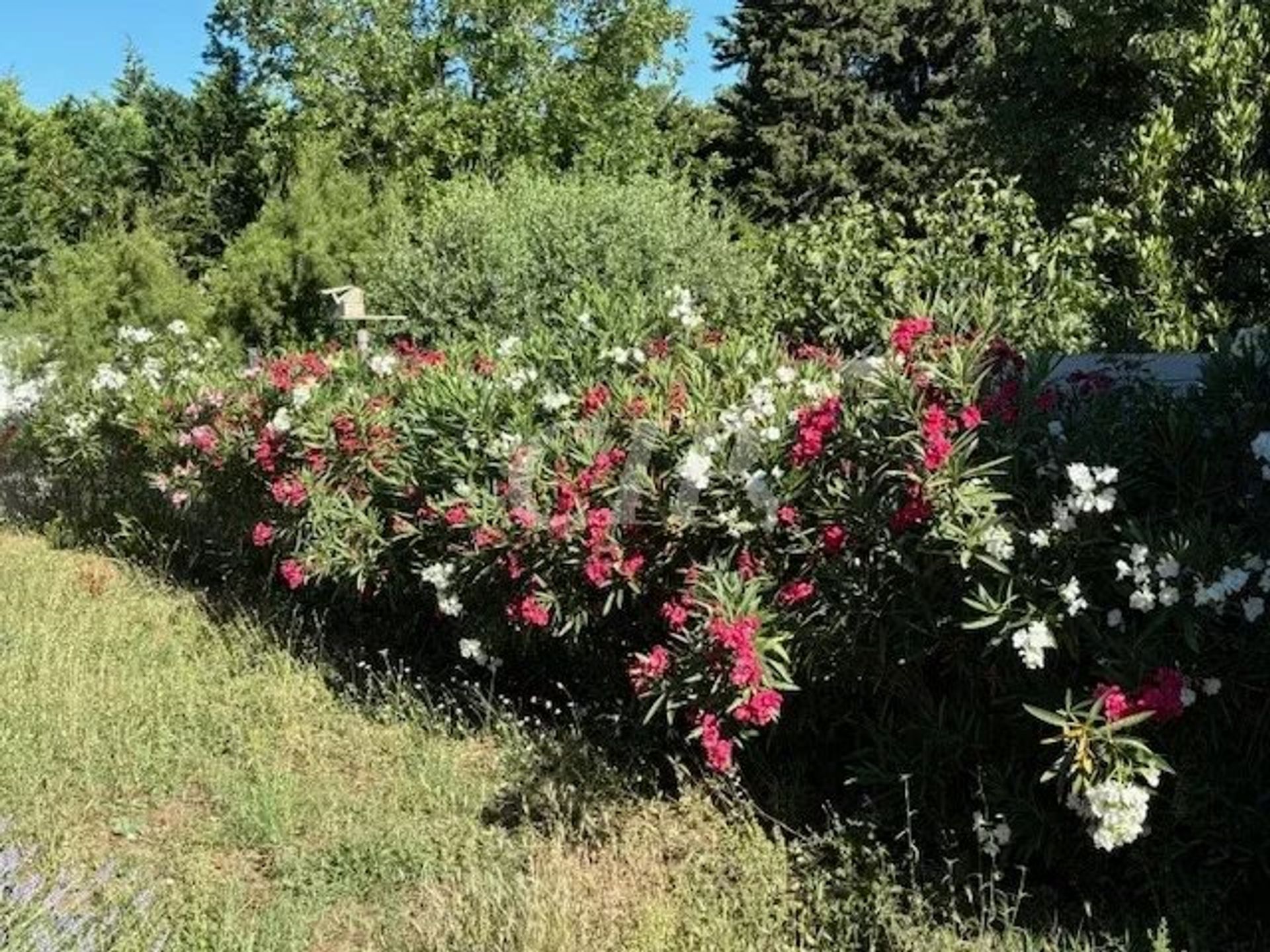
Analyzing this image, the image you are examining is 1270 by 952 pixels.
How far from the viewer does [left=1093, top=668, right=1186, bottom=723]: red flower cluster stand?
243 centimetres

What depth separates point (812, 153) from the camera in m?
25.8

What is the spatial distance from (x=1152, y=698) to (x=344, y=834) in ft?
7.29

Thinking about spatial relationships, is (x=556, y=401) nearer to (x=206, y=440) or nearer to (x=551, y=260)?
(x=206, y=440)

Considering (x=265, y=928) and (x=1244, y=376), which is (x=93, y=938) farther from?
(x=1244, y=376)

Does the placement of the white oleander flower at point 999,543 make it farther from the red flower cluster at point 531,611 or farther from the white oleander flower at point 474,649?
the white oleander flower at point 474,649

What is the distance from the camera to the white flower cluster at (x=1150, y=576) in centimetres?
247

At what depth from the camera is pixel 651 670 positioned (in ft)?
10.3

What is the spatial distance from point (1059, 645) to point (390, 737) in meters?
2.46

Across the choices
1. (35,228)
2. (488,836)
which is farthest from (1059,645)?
(35,228)

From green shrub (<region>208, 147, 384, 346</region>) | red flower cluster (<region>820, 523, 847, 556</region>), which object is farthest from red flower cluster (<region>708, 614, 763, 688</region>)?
green shrub (<region>208, 147, 384, 346</region>)

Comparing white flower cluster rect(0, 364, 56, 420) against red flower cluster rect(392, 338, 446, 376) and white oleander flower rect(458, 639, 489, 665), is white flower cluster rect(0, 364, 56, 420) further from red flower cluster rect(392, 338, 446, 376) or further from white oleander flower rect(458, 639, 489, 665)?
white oleander flower rect(458, 639, 489, 665)

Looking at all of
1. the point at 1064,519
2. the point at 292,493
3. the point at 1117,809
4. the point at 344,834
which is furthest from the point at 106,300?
the point at 1117,809

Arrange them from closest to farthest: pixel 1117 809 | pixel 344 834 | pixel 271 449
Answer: pixel 1117 809 → pixel 344 834 → pixel 271 449

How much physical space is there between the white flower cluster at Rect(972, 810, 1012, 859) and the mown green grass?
199 mm
